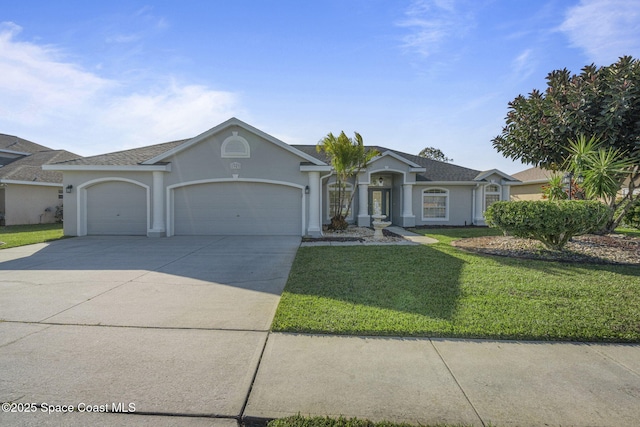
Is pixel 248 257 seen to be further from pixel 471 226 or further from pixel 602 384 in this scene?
pixel 471 226

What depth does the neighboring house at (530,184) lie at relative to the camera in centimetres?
2400

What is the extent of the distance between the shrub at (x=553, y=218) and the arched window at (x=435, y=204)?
9728mm

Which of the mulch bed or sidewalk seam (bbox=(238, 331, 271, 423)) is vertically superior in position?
the mulch bed

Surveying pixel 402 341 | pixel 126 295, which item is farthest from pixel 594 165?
pixel 126 295

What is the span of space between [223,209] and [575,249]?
12.3m

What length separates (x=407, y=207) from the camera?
59.2ft

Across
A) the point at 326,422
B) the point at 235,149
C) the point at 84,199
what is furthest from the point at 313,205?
the point at 326,422

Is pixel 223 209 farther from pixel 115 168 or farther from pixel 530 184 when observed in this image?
pixel 530 184

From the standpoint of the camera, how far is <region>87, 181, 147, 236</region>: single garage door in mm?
13875

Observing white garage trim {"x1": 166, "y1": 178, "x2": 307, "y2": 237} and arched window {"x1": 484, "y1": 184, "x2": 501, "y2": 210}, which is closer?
white garage trim {"x1": 166, "y1": 178, "x2": 307, "y2": 237}

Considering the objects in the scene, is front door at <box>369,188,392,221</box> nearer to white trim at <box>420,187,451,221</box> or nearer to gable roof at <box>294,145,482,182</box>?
white trim at <box>420,187,451,221</box>

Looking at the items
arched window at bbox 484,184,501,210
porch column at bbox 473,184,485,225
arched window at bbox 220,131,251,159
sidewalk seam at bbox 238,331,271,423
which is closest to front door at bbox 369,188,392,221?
porch column at bbox 473,184,485,225

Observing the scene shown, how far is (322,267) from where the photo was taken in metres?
Result: 7.56

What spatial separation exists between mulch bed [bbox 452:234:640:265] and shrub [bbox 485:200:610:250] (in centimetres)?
48
